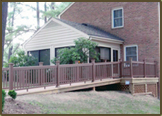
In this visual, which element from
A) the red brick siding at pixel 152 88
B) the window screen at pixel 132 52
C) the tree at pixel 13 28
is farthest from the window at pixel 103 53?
the tree at pixel 13 28

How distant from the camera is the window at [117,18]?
1727 cm

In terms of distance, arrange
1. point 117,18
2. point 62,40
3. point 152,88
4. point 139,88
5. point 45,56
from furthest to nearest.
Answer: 1. point 117,18
2. point 45,56
3. point 62,40
4. point 152,88
5. point 139,88

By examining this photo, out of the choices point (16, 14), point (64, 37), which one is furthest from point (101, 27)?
point (16, 14)

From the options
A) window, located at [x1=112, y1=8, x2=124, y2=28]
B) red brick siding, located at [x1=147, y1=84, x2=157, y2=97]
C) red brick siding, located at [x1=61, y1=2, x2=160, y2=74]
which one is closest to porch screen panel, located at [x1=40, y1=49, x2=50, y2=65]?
red brick siding, located at [x1=61, y1=2, x2=160, y2=74]

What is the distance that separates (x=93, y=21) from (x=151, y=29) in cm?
518

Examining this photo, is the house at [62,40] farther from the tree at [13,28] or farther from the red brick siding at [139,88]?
the tree at [13,28]

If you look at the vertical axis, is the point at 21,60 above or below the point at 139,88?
above

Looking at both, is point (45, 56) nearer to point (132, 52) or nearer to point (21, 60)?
point (21, 60)

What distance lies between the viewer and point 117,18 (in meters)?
17.5

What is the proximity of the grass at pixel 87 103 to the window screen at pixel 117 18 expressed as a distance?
296 inches

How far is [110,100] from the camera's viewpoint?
10305 mm

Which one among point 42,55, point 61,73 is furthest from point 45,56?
point 61,73

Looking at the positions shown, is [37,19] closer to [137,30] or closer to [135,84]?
[137,30]

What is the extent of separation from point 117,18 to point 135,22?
1613 mm
